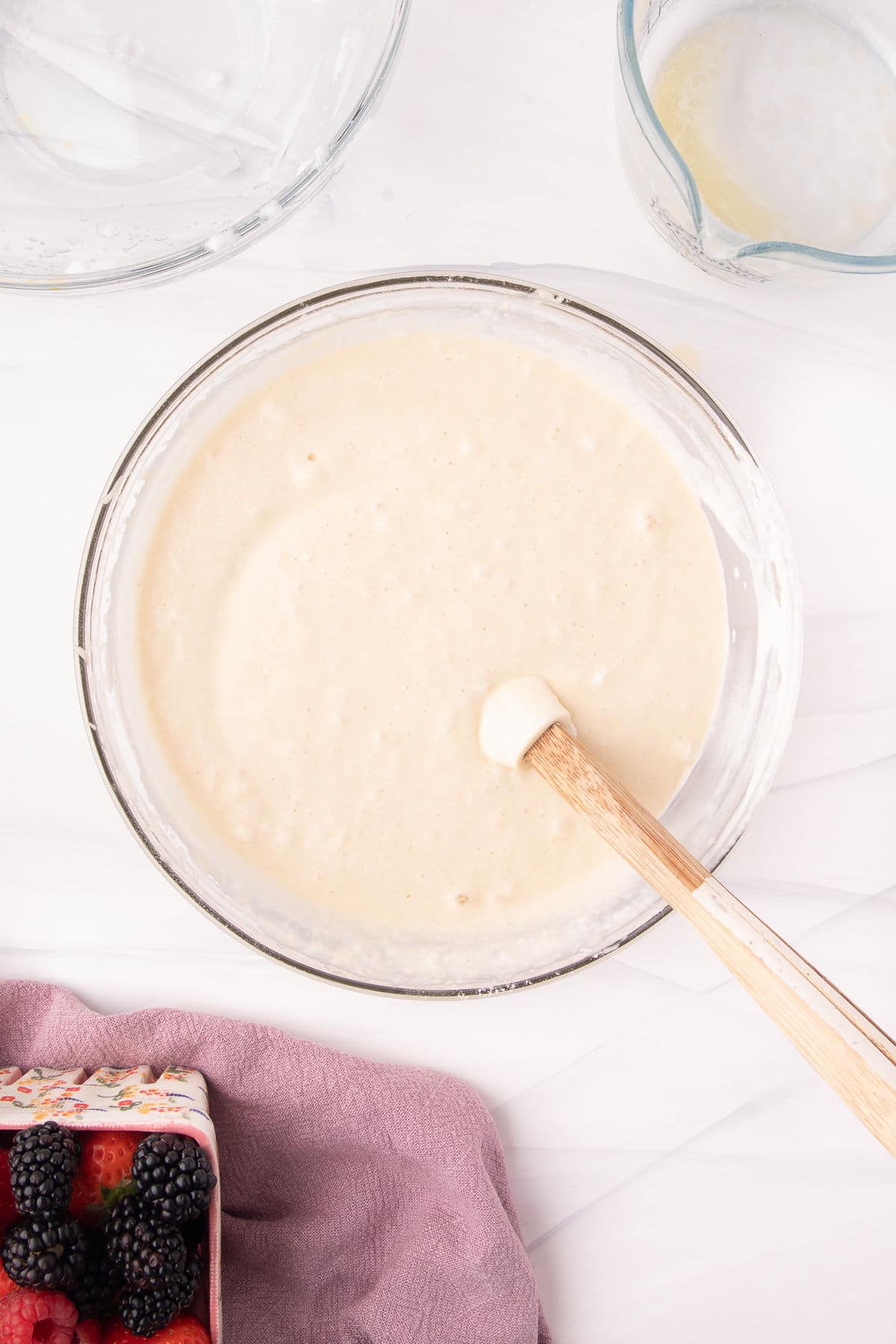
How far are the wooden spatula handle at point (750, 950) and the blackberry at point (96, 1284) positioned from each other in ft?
2.21

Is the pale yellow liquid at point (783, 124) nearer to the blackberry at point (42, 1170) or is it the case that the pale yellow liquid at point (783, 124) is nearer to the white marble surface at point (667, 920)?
the white marble surface at point (667, 920)

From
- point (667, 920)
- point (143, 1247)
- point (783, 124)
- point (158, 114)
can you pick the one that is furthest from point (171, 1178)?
point (783, 124)

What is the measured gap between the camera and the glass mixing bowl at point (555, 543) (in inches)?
40.3

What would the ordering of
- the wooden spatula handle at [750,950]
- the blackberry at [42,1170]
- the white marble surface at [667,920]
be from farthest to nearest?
the white marble surface at [667,920] → the blackberry at [42,1170] → the wooden spatula handle at [750,950]

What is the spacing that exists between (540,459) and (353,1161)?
0.84m

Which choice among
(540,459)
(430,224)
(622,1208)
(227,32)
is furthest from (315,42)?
(622,1208)

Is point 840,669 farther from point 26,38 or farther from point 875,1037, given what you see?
point 26,38

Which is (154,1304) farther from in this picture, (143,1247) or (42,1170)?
(42,1170)

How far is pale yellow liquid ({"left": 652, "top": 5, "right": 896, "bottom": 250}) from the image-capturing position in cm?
104

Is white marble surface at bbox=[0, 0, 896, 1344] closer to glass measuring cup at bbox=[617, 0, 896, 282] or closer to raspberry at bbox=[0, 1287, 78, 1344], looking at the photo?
glass measuring cup at bbox=[617, 0, 896, 282]

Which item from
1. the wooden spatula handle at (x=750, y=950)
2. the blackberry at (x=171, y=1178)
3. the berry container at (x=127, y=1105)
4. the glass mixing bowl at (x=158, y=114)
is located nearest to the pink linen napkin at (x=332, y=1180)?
the berry container at (x=127, y=1105)

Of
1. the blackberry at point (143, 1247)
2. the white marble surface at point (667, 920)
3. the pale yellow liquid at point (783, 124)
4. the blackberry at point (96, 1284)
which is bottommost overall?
the blackberry at point (96, 1284)

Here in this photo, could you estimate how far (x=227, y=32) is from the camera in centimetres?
106

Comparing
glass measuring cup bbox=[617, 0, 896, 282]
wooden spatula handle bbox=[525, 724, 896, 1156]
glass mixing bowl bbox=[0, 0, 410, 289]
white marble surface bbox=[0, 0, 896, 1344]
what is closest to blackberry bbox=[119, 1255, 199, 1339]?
white marble surface bbox=[0, 0, 896, 1344]
